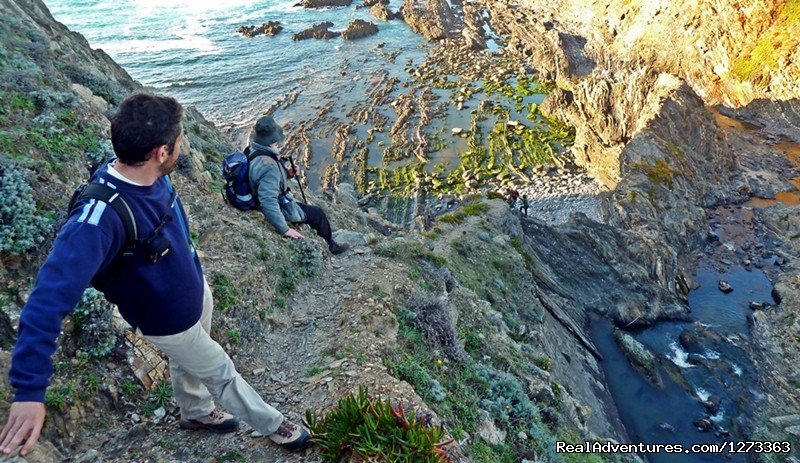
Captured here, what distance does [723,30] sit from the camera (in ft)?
173

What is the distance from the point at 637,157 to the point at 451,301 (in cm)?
3087

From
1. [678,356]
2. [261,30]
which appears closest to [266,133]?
[678,356]

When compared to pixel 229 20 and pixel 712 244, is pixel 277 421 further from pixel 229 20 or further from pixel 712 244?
pixel 229 20

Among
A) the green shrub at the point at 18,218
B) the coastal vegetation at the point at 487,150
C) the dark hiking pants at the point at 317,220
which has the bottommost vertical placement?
the coastal vegetation at the point at 487,150

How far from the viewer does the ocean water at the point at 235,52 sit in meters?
58.4

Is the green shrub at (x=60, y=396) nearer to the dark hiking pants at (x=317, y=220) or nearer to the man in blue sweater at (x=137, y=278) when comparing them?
the man in blue sweater at (x=137, y=278)

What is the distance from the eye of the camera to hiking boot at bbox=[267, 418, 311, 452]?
5.69 meters

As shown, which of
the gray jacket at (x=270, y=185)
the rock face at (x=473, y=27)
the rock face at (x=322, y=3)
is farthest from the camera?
the rock face at (x=322, y=3)

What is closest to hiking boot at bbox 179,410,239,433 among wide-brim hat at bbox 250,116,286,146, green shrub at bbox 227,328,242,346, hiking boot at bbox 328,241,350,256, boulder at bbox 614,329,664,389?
green shrub at bbox 227,328,242,346

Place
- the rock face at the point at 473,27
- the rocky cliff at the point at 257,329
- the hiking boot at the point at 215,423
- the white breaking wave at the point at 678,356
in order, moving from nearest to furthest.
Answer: the hiking boot at the point at 215,423
the rocky cliff at the point at 257,329
the white breaking wave at the point at 678,356
the rock face at the point at 473,27

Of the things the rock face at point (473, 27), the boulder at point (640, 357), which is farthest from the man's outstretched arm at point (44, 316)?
the rock face at point (473, 27)

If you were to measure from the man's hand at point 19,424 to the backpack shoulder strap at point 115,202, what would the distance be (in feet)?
4.24

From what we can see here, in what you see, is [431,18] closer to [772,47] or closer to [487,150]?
[487,150]

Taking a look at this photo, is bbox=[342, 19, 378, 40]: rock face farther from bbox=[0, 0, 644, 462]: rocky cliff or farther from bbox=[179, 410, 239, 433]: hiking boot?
bbox=[179, 410, 239, 433]: hiking boot
